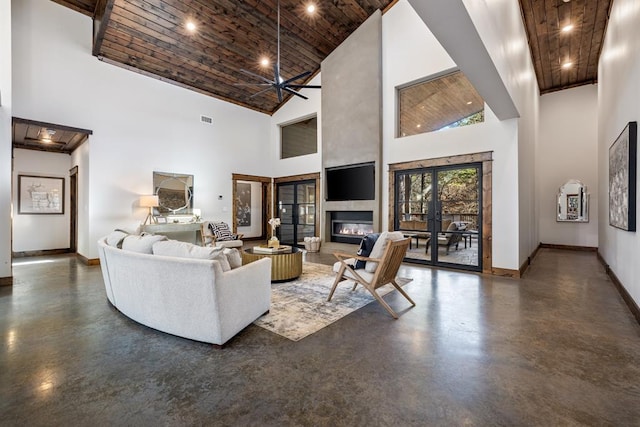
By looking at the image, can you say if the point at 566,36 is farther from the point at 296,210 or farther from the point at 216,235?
the point at 216,235

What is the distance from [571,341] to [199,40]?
7.96 metres

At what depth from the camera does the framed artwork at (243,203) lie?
32.9ft

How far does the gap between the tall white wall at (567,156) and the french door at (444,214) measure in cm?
375

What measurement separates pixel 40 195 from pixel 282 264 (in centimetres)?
672

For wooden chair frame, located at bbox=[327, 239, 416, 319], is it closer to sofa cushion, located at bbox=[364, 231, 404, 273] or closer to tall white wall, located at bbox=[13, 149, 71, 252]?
sofa cushion, located at bbox=[364, 231, 404, 273]

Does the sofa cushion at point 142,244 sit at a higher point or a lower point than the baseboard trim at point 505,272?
higher

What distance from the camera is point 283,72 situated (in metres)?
7.96

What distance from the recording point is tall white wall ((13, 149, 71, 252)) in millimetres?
6609

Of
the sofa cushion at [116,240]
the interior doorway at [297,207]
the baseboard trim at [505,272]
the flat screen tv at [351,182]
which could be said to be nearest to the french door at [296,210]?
the interior doorway at [297,207]

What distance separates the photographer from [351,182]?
23.2 feet

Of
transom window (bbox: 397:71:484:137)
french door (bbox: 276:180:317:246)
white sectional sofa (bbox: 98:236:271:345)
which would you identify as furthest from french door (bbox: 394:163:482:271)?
white sectional sofa (bbox: 98:236:271:345)

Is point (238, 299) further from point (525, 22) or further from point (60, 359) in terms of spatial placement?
point (525, 22)

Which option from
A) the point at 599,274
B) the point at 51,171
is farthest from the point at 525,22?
the point at 51,171

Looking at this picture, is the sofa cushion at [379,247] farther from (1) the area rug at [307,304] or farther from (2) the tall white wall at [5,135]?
(2) the tall white wall at [5,135]
